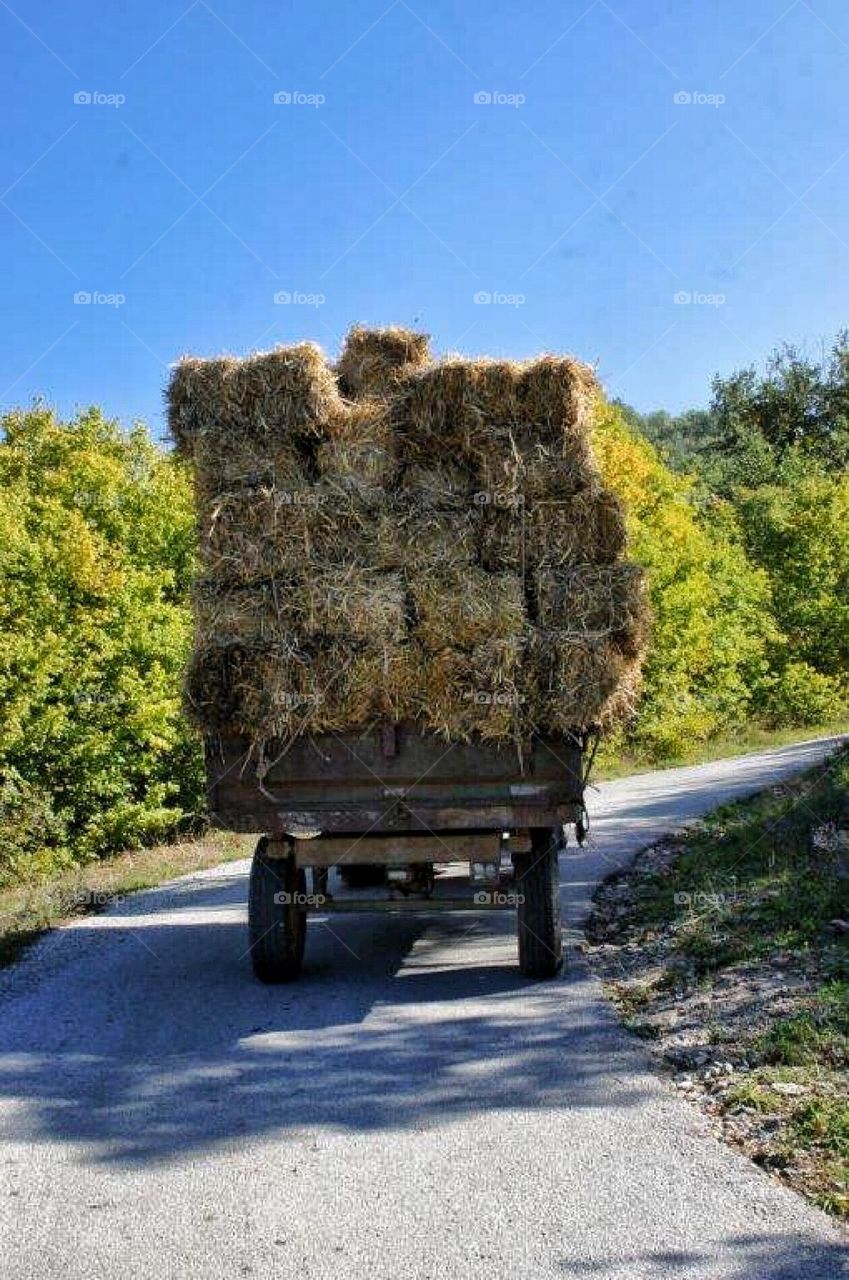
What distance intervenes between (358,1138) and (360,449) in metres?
4.29

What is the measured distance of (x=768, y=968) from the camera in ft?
23.2

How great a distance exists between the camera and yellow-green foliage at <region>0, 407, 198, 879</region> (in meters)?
20.4

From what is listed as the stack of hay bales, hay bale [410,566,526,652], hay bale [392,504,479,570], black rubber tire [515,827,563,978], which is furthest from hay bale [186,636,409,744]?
black rubber tire [515,827,563,978]

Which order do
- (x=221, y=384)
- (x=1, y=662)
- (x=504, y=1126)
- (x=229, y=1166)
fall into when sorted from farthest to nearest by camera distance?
(x=1, y=662), (x=221, y=384), (x=504, y=1126), (x=229, y=1166)

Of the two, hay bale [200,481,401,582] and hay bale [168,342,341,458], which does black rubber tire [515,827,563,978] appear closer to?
hay bale [200,481,401,582]

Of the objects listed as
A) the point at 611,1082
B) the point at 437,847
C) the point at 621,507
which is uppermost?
the point at 621,507

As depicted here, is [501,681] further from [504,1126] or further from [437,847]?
[504,1126]

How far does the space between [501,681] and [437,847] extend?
1140mm

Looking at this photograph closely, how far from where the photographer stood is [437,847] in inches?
294

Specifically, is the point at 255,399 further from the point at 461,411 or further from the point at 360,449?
Result: the point at 461,411

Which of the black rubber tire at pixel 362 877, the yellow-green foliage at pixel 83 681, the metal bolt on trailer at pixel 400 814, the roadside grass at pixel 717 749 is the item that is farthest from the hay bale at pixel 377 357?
the roadside grass at pixel 717 749

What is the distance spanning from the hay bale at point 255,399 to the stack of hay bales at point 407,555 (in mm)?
13

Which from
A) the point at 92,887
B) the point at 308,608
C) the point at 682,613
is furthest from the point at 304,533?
the point at 682,613

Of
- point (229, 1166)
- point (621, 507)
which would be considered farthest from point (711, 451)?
point (229, 1166)
